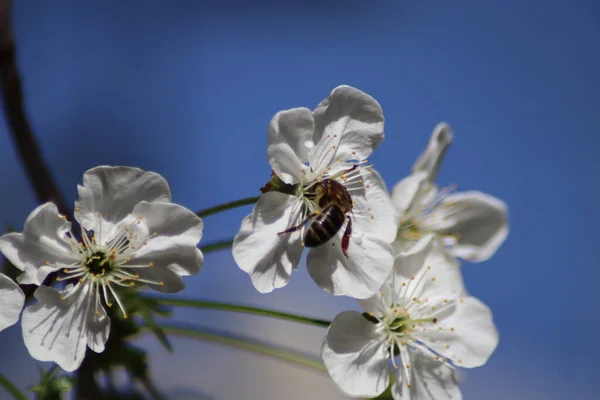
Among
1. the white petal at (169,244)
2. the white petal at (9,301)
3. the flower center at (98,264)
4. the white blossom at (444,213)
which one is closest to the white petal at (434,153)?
the white blossom at (444,213)

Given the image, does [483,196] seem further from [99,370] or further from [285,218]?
[99,370]

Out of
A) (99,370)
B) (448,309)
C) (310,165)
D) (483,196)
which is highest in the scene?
(310,165)

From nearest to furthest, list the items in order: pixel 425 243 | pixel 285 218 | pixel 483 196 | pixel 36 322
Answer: pixel 36 322 → pixel 285 218 → pixel 425 243 → pixel 483 196

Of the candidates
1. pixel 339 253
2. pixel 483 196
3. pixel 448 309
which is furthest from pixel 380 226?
pixel 483 196

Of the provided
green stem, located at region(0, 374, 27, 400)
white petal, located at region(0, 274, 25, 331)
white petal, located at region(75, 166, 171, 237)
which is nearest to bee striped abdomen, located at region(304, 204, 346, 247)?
white petal, located at region(75, 166, 171, 237)

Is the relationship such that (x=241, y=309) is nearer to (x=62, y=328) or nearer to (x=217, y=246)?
(x=217, y=246)

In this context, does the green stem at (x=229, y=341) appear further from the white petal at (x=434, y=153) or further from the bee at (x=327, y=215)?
the white petal at (x=434, y=153)

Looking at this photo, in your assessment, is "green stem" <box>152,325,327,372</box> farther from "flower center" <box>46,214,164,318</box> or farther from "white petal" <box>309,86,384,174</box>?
"white petal" <box>309,86,384,174</box>
